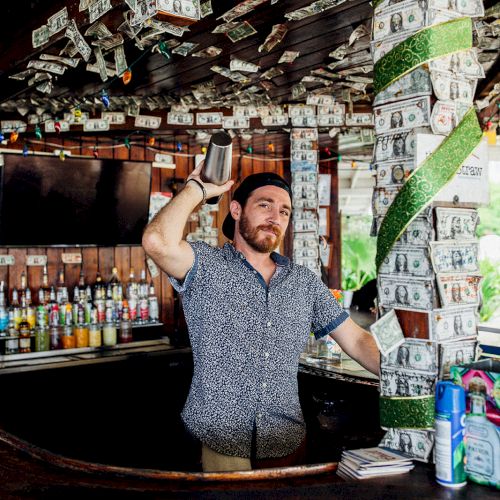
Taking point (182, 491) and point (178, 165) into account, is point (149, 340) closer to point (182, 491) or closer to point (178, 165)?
point (178, 165)

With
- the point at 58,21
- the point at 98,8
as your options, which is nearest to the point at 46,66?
the point at 58,21

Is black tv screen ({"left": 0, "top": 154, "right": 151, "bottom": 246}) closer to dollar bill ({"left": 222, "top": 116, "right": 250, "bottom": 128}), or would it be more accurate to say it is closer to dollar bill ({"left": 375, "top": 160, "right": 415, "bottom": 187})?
dollar bill ({"left": 222, "top": 116, "right": 250, "bottom": 128})

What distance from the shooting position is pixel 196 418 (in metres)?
2.10

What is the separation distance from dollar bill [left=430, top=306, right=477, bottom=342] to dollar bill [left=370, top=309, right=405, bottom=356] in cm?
9

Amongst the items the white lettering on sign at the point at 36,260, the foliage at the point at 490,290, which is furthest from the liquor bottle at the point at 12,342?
the foliage at the point at 490,290

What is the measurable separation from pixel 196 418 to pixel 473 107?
1428 mm

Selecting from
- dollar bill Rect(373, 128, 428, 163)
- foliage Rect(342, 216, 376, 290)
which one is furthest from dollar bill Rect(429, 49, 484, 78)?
foliage Rect(342, 216, 376, 290)

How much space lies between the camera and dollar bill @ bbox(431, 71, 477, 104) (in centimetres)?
146

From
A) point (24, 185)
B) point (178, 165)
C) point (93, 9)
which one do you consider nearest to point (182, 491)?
point (93, 9)

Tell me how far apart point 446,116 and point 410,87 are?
12 centimetres

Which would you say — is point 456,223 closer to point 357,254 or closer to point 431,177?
point 431,177

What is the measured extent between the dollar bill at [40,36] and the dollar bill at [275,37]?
108 centimetres

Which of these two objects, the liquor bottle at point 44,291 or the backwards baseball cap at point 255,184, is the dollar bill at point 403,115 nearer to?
the backwards baseball cap at point 255,184

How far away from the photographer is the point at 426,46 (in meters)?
1.45
